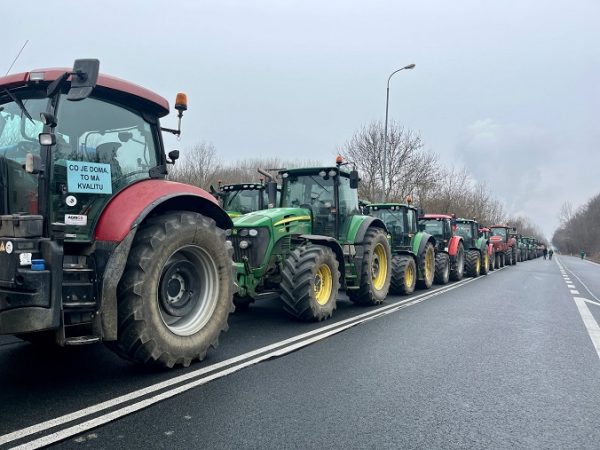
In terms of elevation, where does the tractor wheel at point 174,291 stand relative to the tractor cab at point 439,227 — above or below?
below

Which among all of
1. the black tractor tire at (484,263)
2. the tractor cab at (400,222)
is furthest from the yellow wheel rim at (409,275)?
the black tractor tire at (484,263)

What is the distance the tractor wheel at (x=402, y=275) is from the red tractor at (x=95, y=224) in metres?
6.89

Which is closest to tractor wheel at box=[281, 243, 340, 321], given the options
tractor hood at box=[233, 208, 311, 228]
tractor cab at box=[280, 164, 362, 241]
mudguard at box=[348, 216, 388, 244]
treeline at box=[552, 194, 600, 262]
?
tractor hood at box=[233, 208, 311, 228]

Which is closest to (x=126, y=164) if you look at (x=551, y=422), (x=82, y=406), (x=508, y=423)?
(x=82, y=406)

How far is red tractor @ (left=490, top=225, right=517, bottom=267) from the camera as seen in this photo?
2533 cm

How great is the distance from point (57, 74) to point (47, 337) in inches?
100

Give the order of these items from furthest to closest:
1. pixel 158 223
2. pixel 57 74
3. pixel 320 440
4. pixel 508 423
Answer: pixel 158 223 → pixel 57 74 → pixel 508 423 → pixel 320 440

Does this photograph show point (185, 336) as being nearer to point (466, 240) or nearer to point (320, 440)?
point (320, 440)

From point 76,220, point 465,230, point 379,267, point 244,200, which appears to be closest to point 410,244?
point 379,267

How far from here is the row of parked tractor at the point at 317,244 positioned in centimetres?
688

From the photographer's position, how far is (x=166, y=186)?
172 inches

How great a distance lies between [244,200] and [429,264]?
5.48 m

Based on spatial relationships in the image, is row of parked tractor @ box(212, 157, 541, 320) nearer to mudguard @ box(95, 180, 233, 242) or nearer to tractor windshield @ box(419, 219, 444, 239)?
mudguard @ box(95, 180, 233, 242)

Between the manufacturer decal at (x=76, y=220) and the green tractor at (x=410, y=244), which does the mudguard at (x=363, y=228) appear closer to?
the green tractor at (x=410, y=244)
